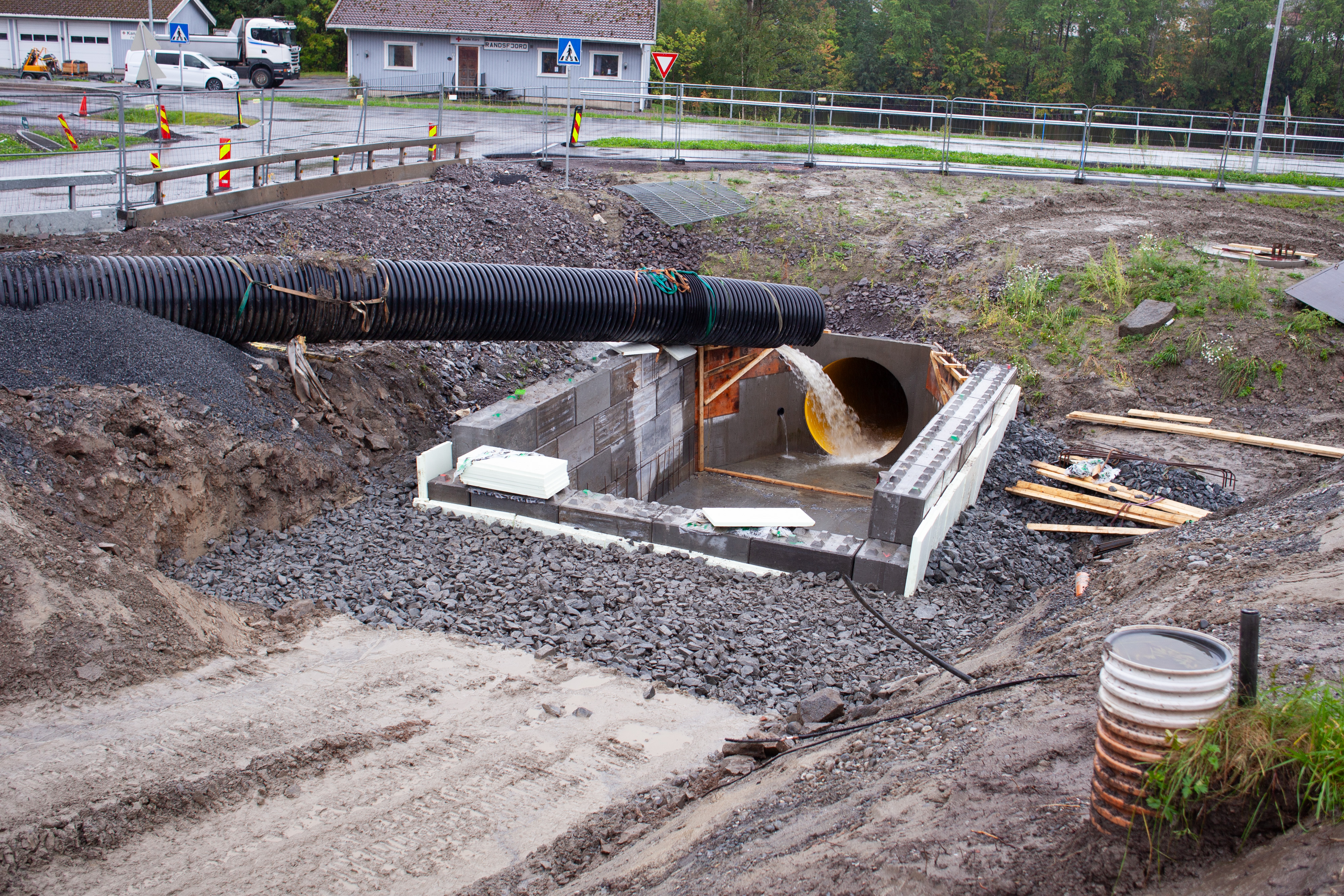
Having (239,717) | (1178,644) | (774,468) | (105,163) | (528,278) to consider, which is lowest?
(774,468)

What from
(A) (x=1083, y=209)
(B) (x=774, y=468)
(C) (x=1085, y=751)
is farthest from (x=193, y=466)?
(A) (x=1083, y=209)

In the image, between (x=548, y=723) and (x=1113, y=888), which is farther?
(x=548, y=723)

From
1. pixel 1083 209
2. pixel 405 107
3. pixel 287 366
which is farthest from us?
pixel 405 107

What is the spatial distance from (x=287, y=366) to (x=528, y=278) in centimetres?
244

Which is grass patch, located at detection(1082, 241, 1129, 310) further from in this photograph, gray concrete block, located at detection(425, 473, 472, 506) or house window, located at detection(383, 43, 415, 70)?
house window, located at detection(383, 43, 415, 70)

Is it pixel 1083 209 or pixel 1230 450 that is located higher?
pixel 1083 209

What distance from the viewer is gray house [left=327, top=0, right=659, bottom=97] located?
32.9 m

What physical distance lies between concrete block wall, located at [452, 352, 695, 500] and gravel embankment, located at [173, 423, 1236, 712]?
52.7 inches

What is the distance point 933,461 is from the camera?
859cm

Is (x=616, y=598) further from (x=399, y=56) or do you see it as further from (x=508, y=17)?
(x=399, y=56)

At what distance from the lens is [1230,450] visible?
1096cm

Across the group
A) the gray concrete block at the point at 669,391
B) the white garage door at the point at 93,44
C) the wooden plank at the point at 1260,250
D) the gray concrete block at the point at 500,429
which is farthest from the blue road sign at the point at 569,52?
the white garage door at the point at 93,44

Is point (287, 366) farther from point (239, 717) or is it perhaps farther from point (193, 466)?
point (239, 717)

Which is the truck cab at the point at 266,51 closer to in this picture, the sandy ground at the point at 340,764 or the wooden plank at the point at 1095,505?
the wooden plank at the point at 1095,505
